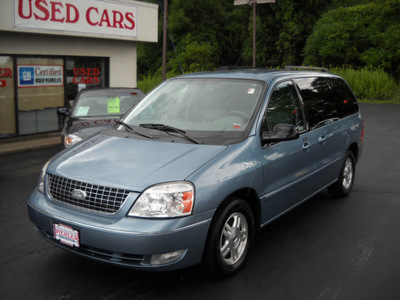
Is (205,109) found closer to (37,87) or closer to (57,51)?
(37,87)

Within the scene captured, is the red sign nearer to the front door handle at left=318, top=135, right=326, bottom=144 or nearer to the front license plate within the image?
the front door handle at left=318, top=135, right=326, bottom=144

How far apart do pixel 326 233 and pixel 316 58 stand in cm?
3613

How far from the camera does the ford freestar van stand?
349cm

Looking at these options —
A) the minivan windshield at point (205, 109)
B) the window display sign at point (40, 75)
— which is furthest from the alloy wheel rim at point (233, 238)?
the window display sign at point (40, 75)

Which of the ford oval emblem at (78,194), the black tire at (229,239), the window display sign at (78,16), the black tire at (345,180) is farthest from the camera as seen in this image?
the window display sign at (78,16)

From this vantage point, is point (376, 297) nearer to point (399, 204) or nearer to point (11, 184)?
point (399, 204)

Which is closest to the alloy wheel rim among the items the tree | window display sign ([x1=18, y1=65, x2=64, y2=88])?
window display sign ([x1=18, y1=65, x2=64, y2=88])

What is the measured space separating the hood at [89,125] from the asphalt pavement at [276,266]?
2117mm

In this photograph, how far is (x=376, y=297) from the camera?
3697 mm

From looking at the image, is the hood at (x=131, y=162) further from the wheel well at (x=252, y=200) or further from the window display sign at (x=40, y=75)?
the window display sign at (x=40, y=75)

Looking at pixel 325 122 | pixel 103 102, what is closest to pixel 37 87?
pixel 103 102

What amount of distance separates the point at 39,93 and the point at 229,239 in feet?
36.6

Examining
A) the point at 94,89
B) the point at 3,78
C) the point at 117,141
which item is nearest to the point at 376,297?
the point at 117,141

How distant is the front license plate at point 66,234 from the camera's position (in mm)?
3602
